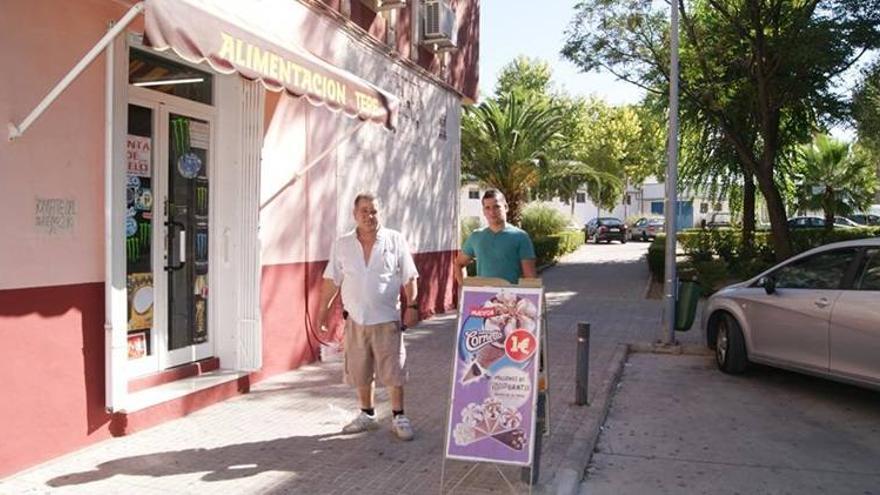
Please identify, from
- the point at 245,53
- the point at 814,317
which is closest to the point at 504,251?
the point at 245,53

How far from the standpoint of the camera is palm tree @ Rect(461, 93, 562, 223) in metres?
23.9

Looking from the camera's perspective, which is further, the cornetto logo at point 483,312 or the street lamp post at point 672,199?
the street lamp post at point 672,199

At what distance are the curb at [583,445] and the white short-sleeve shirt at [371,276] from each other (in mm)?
1599

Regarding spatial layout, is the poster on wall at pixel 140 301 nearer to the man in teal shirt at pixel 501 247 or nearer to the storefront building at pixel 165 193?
the storefront building at pixel 165 193

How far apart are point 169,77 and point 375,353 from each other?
3.00 metres

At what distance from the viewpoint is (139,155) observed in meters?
6.12

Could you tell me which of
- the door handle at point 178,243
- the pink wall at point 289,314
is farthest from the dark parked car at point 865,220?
the door handle at point 178,243

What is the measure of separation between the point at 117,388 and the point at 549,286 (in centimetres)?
1391

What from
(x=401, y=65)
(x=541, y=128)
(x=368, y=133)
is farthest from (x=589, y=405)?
(x=541, y=128)

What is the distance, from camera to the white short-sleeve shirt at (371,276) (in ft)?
17.9

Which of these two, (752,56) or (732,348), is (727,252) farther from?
(732,348)

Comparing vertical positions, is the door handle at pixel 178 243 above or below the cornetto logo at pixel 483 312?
above

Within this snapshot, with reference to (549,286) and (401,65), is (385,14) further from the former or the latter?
(549,286)

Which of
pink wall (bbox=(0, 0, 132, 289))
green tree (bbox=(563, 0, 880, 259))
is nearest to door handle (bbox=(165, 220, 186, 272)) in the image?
pink wall (bbox=(0, 0, 132, 289))
